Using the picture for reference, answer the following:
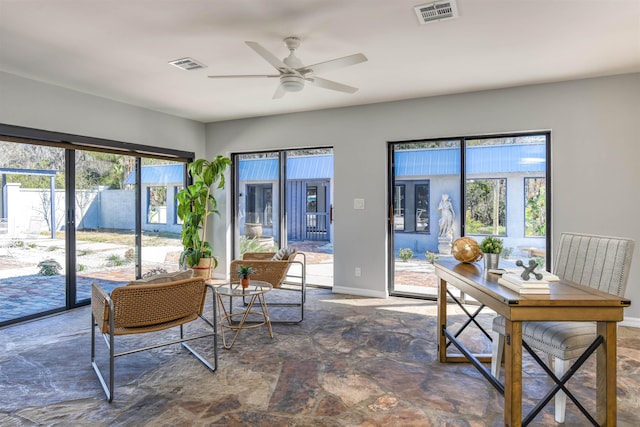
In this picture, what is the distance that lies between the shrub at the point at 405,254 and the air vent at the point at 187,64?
3370 millimetres

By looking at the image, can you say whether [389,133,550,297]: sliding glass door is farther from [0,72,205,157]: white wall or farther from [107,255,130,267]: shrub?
[107,255,130,267]: shrub

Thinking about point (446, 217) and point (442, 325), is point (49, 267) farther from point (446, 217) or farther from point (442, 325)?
point (446, 217)

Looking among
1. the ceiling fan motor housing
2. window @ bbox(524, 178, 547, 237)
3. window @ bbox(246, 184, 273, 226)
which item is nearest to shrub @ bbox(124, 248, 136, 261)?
window @ bbox(246, 184, 273, 226)

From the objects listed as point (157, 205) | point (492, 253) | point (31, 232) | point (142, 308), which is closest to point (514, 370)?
point (492, 253)

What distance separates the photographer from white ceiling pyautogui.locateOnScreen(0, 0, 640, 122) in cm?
260

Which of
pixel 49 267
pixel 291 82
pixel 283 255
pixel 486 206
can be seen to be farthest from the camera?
pixel 486 206

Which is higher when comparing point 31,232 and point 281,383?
point 31,232

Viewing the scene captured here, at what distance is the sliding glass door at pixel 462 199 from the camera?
4438mm

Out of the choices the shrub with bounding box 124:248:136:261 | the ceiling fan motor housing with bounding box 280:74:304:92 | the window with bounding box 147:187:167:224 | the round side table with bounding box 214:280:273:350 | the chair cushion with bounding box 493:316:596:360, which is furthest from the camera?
the window with bounding box 147:187:167:224

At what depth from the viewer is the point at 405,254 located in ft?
16.8

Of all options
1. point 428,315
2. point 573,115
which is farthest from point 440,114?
point 428,315

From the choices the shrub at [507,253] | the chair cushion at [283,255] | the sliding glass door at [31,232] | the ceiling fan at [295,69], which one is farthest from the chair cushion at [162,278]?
the shrub at [507,253]

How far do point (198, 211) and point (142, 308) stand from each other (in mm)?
3336

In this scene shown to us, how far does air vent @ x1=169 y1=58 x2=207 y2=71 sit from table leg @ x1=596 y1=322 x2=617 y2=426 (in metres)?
3.73
